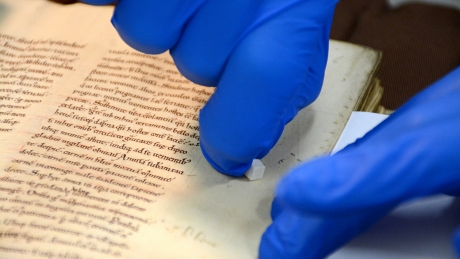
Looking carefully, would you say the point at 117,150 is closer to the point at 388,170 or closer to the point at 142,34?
the point at 142,34

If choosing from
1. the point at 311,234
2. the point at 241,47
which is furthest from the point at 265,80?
A: the point at 311,234

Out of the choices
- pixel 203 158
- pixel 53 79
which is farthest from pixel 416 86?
pixel 53 79

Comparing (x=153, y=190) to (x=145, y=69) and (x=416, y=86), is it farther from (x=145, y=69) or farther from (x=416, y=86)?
(x=416, y=86)

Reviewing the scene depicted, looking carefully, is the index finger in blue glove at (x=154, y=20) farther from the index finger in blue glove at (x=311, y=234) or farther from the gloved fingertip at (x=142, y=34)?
the index finger in blue glove at (x=311, y=234)

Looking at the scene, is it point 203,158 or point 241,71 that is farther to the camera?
point 203,158

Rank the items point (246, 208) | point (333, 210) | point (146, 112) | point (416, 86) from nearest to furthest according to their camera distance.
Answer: point (333, 210) → point (246, 208) → point (146, 112) → point (416, 86)

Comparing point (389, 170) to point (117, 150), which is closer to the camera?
point (389, 170)

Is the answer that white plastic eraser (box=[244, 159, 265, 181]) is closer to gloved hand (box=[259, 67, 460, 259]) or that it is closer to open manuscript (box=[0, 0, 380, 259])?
open manuscript (box=[0, 0, 380, 259])
